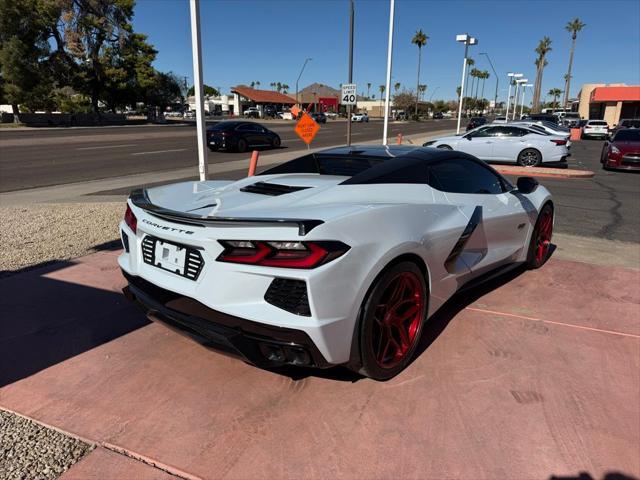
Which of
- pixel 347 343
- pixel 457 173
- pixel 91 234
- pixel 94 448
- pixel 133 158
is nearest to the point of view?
pixel 94 448

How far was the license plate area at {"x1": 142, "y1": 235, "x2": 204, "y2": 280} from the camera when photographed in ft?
8.65

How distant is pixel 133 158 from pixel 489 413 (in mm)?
16651

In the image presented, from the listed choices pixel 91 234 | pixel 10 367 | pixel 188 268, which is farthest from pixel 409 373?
pixel 91 234

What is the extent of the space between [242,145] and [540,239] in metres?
17.8

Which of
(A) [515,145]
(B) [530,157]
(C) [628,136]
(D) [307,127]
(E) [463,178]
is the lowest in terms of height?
(B) [530,157]

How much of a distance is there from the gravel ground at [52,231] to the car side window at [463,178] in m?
4.08

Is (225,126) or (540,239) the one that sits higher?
(225,126)

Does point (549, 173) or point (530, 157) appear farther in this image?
point (530, 157)

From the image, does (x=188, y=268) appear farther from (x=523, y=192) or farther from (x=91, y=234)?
(x=91, y=234)

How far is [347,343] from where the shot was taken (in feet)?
8.53

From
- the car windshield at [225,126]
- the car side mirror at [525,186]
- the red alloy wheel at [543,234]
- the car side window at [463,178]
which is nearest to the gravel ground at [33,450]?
the car side window at [463,178]

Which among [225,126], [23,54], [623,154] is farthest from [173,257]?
[23,54]

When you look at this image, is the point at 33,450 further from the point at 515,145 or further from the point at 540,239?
the point at 515,145

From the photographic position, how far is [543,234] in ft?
17.3
